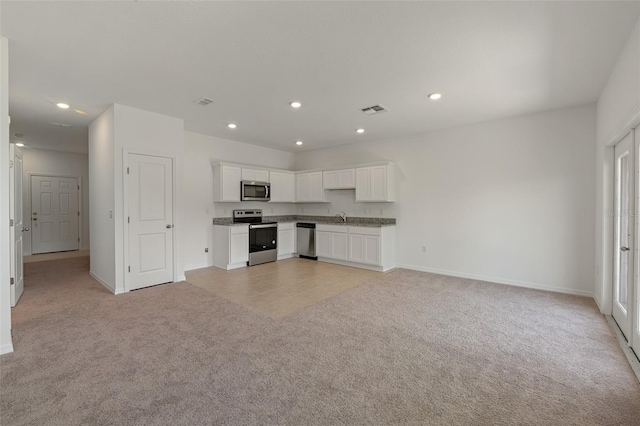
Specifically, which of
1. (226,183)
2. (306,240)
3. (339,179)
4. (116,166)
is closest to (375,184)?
(339,179)

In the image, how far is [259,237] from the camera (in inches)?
252

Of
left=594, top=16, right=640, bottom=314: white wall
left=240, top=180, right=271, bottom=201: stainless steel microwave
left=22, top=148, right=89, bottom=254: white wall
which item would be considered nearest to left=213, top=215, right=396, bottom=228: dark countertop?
left=240, top=180, right=271, bottom=201: stainless steel microwave

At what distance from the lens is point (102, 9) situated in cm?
217

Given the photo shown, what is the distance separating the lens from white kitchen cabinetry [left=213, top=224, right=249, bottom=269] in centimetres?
587

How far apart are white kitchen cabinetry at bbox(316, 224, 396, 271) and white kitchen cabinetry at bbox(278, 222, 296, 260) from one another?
0.75 m

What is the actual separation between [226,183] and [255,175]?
76 centimetres

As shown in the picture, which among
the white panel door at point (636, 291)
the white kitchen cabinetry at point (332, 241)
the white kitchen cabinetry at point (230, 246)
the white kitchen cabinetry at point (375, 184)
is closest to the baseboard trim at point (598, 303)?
the white panel door at point (636, 291)

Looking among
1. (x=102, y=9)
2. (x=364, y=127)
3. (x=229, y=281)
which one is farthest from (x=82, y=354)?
(x=364, y=127)

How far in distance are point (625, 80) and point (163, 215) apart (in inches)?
229

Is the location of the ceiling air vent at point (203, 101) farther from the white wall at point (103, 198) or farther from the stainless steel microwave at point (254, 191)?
the stainless steel microwave at point (254, 191)

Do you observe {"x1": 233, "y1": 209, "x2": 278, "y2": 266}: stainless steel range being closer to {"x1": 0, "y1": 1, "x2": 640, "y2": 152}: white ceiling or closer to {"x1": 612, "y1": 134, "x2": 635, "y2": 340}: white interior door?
{"x1": 0, "y1": 1, "x2": 640, "y2": 152}: white ceiling

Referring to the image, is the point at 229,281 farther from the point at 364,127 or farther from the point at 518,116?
the point at 518,116

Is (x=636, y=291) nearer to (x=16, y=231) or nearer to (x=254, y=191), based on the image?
(x=254, y=191)

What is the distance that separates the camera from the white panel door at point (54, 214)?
7.45 metres
